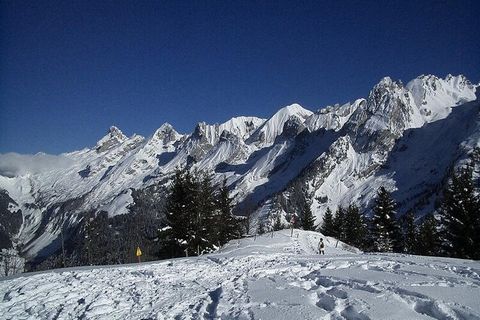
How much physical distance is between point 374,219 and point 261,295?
36989 mm

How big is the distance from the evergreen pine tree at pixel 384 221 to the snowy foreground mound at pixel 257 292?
1152 inches

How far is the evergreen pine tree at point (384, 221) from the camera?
44.4m

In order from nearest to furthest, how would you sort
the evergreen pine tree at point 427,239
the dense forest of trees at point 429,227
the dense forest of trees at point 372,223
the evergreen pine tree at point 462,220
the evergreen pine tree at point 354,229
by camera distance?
the evergreen pine tree at point 462,220 → the dense forest of trees at point 429,227 → the dense forest of trees at point 372,223 → the evergreen pine tree at point 427,239 → the evergreen pine tree at point 354,229

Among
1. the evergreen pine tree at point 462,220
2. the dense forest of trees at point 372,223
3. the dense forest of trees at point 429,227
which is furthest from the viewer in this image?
the dense forest of trees at point 372,223

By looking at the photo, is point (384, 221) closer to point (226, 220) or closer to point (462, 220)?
point (462, 220)

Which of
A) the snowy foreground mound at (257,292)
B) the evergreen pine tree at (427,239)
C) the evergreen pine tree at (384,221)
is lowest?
the snowy foreground mound at (257,292)

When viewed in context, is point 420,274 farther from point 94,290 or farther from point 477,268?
point 94,290

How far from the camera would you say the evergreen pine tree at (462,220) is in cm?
2866

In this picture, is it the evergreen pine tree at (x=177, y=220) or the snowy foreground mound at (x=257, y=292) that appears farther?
the evergreen pine tree at (x=177, y=220)

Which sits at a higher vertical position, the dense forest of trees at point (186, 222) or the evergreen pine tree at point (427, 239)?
the dense forest of trees at point (186, 222)

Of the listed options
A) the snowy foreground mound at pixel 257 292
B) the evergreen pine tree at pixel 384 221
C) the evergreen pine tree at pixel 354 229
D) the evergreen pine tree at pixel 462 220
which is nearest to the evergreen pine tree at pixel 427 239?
the evergreen pine tree at pixel 384 221

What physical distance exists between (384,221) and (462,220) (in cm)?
1620

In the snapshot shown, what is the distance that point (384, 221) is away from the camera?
4544cm

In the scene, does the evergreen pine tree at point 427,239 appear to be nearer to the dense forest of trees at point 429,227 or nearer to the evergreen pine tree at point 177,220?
the dense forest of trees at point 429,227
